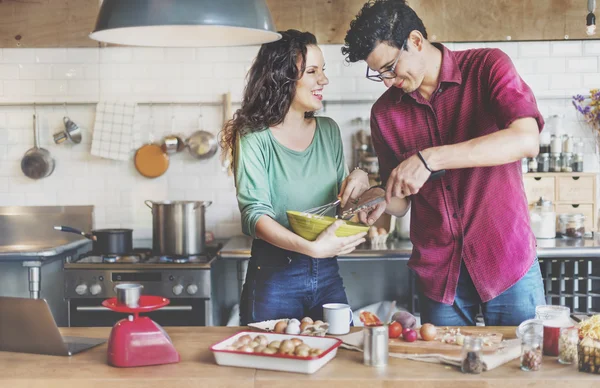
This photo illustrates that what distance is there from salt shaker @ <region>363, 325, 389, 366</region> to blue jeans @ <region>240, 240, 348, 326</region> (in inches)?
30.9

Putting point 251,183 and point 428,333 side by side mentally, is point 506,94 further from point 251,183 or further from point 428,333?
point 251,183

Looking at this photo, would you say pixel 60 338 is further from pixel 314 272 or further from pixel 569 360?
pixel 569 360

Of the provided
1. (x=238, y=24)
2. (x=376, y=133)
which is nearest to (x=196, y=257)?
(x=376, y=133)

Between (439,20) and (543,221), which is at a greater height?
(439,20)

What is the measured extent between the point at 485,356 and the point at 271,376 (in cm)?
68

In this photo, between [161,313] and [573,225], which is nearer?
[161,313]

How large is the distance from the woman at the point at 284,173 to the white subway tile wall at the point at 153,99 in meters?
2.25

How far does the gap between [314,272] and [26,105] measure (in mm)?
3431

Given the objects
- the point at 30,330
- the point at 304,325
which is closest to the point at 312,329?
the point at 304,325

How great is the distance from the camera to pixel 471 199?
110 inches

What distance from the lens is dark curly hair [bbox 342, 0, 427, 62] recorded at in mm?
2727

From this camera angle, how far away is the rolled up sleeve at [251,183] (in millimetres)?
2916

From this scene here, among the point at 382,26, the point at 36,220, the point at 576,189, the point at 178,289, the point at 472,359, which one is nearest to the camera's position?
the point at 472,359

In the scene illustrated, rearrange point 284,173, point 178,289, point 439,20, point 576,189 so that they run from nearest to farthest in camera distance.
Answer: point 284,173
point 178,289
point 576,189
point 439,20
